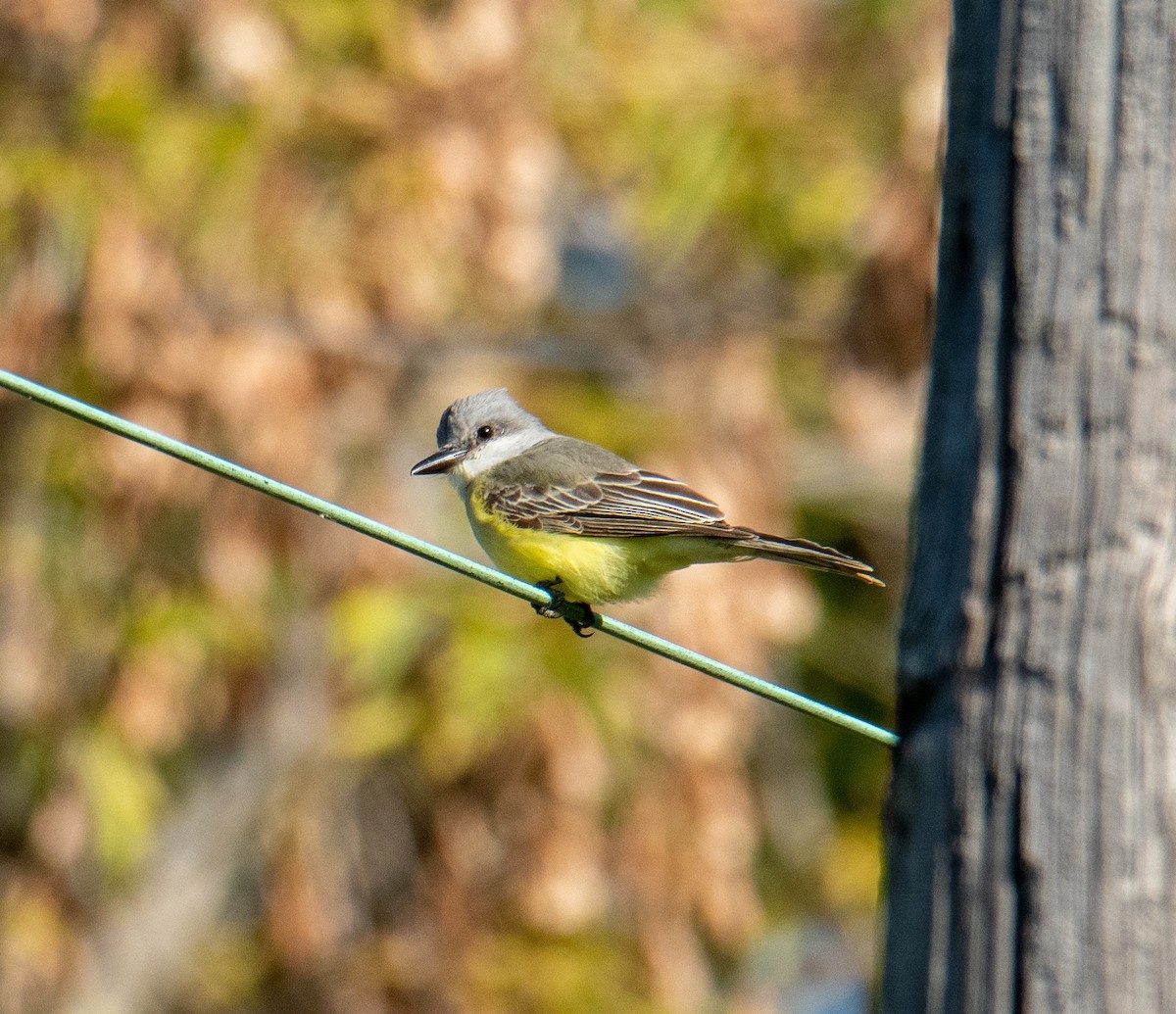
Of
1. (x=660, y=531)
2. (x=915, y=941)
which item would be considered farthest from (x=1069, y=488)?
(x=660, y=531)

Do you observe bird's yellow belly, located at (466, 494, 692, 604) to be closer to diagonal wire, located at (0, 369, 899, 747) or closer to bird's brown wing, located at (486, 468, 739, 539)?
bird's brown wing, located at (486, 468, 739, 539)

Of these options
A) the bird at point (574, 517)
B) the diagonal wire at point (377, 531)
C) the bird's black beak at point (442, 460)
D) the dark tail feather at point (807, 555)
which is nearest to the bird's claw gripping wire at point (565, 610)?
the bird at point (574, 517)

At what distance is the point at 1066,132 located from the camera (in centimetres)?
241

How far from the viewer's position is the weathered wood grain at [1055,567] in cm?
229

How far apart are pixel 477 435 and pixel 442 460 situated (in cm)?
23

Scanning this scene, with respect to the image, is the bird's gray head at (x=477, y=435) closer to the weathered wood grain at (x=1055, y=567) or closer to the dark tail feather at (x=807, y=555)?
the dark tail feather at (x=807, y=555)

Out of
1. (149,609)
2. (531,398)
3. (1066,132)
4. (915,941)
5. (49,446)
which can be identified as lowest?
(915,941)

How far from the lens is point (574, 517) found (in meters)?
Answer: 4.75

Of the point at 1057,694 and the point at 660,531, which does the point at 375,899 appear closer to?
the point at 660,531

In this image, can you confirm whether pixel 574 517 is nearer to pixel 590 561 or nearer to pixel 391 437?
pixel 590 561

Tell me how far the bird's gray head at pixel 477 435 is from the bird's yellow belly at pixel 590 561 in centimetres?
35

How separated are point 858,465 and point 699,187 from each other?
6.01 feet

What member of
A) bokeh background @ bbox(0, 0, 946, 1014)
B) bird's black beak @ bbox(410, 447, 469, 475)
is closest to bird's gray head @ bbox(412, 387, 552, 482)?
bird's black beak @ bbox(410, 447, 469, 475)

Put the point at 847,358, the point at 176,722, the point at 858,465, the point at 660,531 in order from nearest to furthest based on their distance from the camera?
the point at 660,531 < the point at 847,358 < the point at 176,722 < the point at 858,465
